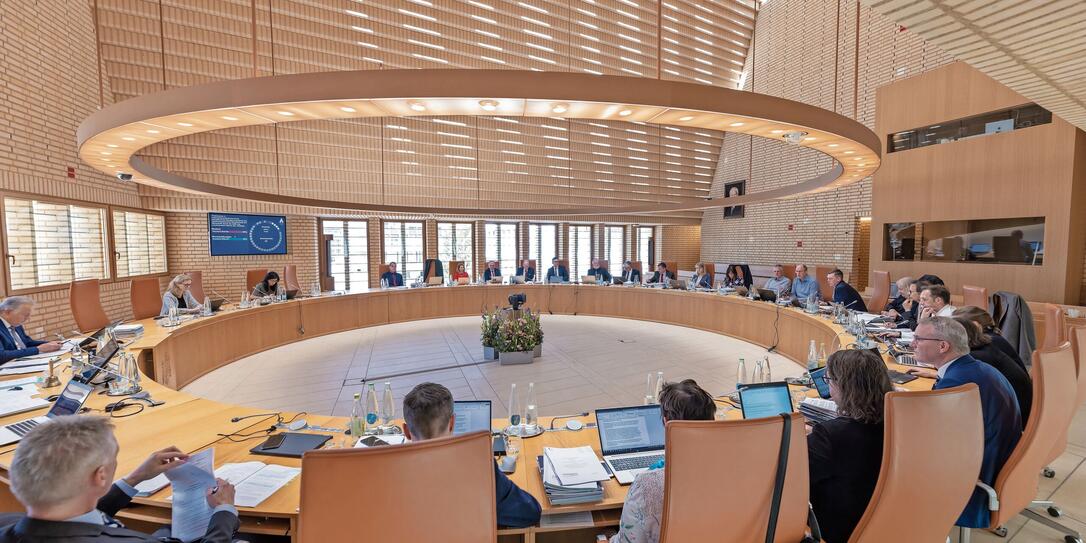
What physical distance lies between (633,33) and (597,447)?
41.2 feet

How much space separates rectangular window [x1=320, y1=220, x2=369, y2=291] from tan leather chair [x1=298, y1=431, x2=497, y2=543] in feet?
37.8

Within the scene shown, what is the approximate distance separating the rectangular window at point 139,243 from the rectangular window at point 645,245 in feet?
45.2

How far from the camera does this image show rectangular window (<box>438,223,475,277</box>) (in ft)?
43.4

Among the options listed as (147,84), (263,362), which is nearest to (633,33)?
(147,84)

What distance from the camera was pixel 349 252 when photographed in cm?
1214

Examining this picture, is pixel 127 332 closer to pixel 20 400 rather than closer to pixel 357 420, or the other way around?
pixel 20 400

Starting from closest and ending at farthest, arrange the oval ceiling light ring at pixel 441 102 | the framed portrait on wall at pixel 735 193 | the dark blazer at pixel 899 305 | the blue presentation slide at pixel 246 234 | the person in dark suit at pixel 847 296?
1. the oval ceiling light ring at pixel 441 102
2. the dark blazer at pixel 899 305
3. the person in dark suit at pixel 847 296
4. the blue presentation slide at pixel 246 234
5. the framed portrait on wall at pixel 735 193

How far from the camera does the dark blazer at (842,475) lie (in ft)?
5.56

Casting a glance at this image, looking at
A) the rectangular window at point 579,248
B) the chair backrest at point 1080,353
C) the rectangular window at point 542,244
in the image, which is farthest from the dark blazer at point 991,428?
the rectangular window at point 579,248

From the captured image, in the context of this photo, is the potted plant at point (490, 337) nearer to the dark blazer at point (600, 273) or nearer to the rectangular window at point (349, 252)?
the dark blazer at point (600, 273)

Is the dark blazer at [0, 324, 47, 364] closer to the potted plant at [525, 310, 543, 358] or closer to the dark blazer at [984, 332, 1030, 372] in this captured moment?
the potted plant at [525, 310, 543, 358]

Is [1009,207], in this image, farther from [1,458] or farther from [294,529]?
[1,458]

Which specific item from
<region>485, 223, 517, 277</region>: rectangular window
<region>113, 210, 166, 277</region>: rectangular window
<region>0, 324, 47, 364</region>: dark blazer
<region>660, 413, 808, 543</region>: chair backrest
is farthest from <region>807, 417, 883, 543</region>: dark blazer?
<region>485, 223, 517, 277</region>: rectangular window

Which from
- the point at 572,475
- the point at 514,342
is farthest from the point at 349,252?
the point at 572,475
